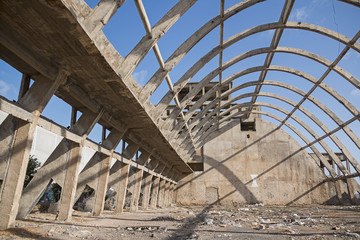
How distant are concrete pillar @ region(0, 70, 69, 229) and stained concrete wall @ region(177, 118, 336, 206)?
20.2m

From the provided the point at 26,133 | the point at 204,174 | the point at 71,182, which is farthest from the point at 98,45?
the point at 204,174

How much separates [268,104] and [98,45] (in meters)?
18.5

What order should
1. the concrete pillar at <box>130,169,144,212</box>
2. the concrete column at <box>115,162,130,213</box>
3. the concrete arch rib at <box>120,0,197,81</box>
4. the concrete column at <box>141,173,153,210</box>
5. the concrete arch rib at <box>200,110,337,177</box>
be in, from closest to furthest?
the concrete arch rib at <box>120,0,197,81</box> → the concrete column at <box>115,162,130,213</box> → the concrete pillar at <box>130,169,144,212</box> → the concrete column at <box>141,173,153,210</box> → the concrete arch rib at <box>200,110,337,177</box>

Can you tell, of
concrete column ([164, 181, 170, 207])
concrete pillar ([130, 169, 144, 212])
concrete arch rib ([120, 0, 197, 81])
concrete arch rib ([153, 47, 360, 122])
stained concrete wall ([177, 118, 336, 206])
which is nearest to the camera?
concrete arch rib ([120, 0, 197, 81])

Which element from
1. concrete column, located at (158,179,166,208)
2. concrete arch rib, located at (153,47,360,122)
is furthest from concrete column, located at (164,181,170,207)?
concrete arch rib, located at (153,47,360,122)

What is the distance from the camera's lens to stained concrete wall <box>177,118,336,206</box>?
24.0m

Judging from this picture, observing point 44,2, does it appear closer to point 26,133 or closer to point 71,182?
point 26,133

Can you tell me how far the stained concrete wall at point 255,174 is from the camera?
24.0 m

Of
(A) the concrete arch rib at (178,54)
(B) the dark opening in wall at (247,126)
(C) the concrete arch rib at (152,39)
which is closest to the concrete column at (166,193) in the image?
(B) the dark opening in wall at (247,126)

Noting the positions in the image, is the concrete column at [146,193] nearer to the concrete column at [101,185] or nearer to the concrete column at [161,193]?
the concrete column at [161,193]

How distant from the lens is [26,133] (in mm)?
5777

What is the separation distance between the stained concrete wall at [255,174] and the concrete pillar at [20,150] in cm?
2021

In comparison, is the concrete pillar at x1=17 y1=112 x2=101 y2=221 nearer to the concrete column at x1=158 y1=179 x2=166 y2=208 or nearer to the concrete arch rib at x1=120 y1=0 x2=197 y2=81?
the concrete arch rib at x1=120 y1=0 x2=197 y2=81

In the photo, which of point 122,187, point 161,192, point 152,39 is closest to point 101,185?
point 122,187
